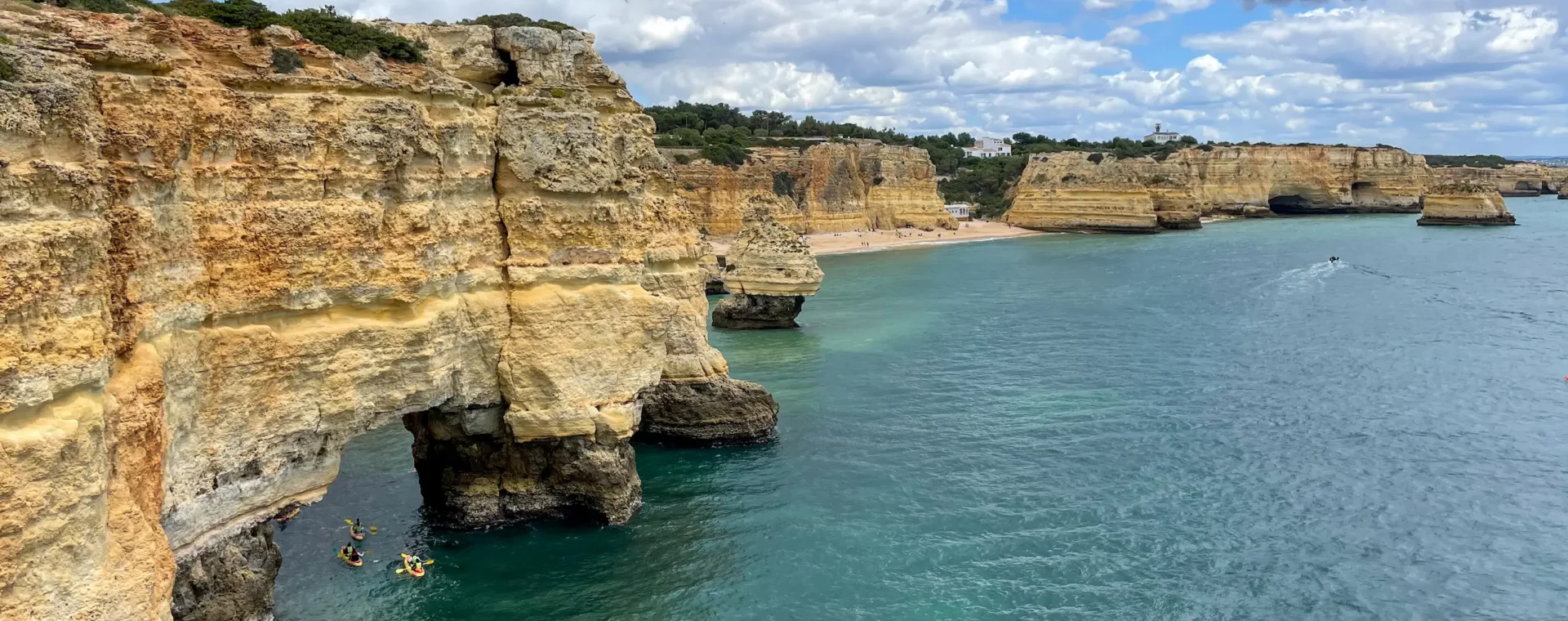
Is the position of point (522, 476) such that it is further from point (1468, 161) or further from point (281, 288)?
point (1468, 161)

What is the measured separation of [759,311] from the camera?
4512 cm

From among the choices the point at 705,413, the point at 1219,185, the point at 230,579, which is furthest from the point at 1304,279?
the point at 1219,185

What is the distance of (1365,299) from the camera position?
174 ft

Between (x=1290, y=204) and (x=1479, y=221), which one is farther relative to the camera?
(x=1290, y=204)

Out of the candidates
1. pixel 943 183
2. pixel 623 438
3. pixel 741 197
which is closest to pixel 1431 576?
pixel 623 438

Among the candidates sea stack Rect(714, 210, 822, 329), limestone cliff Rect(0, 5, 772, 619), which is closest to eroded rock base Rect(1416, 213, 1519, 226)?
sea stack Rect(714, 210, 822, 329)

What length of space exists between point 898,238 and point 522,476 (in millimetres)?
82131

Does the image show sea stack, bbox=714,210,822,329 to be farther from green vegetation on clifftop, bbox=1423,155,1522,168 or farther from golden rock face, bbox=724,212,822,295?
green vegetation on clifftop, bbox=1423,155,1522,168

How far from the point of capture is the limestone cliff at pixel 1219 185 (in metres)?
109

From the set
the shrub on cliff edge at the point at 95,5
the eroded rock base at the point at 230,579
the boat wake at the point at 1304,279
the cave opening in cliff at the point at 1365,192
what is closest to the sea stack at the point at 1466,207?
the cave opening in cliff at the point at 1365,192

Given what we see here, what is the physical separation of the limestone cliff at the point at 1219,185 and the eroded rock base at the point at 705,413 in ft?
297

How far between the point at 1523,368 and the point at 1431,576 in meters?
22.2

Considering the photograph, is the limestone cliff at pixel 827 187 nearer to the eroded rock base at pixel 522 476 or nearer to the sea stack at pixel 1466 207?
the sea stack at pixel 1466 207

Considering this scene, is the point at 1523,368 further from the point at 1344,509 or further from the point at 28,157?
the point at 28,157
